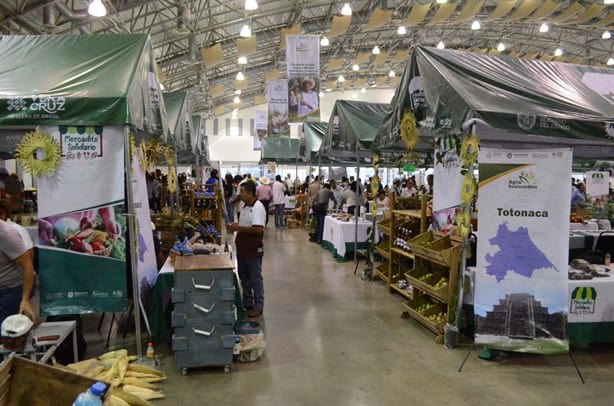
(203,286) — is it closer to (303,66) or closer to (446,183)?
(446,183)

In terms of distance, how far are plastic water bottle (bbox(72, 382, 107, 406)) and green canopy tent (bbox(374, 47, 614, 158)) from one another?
3.48m

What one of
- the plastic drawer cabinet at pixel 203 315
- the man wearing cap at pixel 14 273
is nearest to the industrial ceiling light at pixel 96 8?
the man wearing cap at pixel 14 273

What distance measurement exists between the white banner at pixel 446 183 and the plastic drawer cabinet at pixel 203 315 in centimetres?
269

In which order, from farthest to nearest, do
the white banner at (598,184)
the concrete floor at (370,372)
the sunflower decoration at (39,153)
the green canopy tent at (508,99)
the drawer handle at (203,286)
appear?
the white banner at (598,184) → the green canopy tent at (508,99) → the drawer handle at (203,286) → the sunflower decoration at (39,153) → the concrete floor at (370,372)

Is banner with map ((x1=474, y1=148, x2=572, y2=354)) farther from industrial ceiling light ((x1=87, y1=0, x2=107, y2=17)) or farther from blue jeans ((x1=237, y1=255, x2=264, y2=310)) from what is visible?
industrial ceiling light ((x1=87, y1=0, x2=107, y2=17))

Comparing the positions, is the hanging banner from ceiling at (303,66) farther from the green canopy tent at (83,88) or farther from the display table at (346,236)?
the green canopy tent at (83,88)

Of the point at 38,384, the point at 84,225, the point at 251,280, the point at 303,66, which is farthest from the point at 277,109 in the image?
the point at 38,384

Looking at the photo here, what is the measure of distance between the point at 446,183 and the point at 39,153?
409 cm

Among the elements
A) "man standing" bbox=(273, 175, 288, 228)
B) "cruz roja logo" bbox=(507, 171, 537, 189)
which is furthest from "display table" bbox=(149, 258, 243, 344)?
"man standing" bbox=(273, 175, 288, 228)

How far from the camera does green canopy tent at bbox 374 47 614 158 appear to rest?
13.6 feet

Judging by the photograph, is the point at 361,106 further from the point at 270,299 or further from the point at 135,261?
the point at 135,261

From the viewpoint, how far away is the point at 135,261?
13.0 ft

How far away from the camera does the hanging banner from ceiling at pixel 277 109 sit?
44.8 ft

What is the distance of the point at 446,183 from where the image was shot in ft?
17.2
